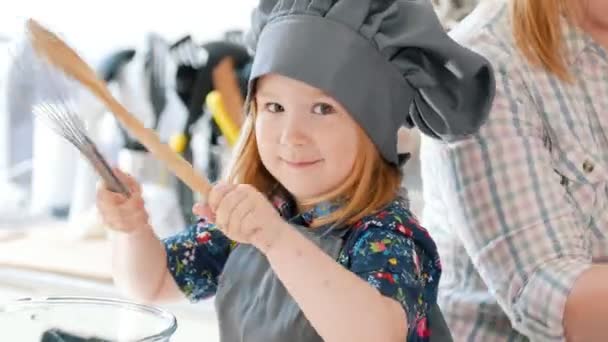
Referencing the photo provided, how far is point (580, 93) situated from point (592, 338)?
20 cm

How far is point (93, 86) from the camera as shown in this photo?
1.94ft

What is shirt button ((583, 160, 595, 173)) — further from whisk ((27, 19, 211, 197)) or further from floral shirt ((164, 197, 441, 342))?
whisk ((27, 19, 211, 197))

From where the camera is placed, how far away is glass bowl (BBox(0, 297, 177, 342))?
2.01 ft

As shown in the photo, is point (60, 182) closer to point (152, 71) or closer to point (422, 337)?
point (152, 71)

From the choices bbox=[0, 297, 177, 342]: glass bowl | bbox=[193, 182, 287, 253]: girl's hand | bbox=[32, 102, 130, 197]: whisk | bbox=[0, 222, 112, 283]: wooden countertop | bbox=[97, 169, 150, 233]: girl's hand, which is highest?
bbox=[32, 102, 130, 197]: whisk

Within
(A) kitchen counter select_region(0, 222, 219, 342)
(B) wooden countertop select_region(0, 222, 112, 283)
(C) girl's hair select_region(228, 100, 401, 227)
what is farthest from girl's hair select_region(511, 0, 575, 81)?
(B) wooden countertop select_region(0, 222, 112, 283)

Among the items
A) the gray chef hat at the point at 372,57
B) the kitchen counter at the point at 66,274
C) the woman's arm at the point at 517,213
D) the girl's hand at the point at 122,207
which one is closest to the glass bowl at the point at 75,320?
the girl's hand at the point at 122,207

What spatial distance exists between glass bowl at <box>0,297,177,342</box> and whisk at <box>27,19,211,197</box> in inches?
3.5

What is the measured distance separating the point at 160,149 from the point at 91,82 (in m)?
0.06

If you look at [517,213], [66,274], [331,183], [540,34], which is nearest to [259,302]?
[331,183]

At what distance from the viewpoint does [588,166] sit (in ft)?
2.53

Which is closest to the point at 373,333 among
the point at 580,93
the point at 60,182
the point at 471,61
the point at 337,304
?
the point at 337,304

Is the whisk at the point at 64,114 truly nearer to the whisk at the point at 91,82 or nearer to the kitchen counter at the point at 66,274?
→ the whisk at the point at 91,82

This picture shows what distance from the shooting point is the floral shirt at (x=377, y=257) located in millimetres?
621
